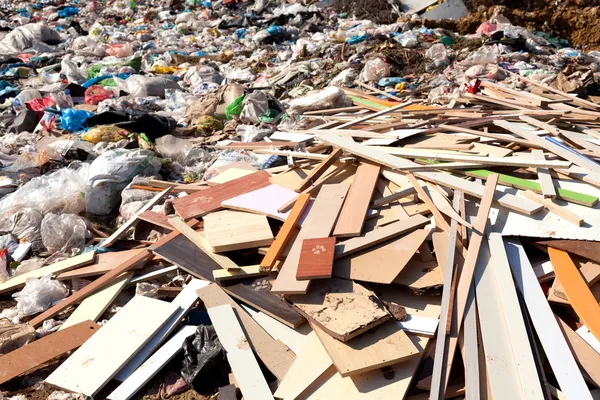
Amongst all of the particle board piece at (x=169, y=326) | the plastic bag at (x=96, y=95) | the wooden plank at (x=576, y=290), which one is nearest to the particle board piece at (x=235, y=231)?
the particle board piece at (x=169, y=326)

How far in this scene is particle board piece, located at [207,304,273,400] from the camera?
2.58 metres

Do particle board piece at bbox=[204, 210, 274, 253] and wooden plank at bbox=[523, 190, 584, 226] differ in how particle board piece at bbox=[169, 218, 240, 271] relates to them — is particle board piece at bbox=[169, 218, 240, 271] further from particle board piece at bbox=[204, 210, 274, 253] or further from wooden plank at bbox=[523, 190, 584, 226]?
wooden plank at bbox=[523, 190, 584, 226]

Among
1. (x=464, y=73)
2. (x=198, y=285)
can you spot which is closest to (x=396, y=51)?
(x=464, y=73)

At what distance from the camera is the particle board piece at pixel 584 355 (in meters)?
2.36

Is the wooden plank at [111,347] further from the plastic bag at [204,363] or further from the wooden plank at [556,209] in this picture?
the wooden plank at [556,209]

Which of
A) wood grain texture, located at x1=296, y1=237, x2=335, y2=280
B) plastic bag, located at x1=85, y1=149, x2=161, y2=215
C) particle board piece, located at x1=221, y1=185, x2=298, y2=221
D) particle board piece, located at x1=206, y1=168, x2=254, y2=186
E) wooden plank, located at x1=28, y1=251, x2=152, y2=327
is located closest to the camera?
wood grain texture, located at x1=296, y1=237, x2=335, y2=280

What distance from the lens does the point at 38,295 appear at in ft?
11.3

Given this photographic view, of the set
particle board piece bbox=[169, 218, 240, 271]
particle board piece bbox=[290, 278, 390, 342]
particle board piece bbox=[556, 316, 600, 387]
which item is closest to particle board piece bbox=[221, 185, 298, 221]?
particle board piece bbox=[169, 218, 240, 271]

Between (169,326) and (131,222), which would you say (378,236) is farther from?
(131,222)

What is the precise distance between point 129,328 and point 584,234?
2731mm

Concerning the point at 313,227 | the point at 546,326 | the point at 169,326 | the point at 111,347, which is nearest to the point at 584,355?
the point at 546,326

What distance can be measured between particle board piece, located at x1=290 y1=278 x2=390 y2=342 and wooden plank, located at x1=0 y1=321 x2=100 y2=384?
4.41 feet

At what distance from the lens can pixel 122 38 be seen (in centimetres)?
1091

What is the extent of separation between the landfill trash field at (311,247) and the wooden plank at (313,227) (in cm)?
1
